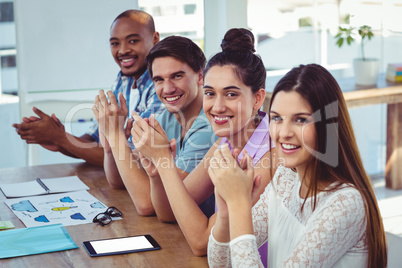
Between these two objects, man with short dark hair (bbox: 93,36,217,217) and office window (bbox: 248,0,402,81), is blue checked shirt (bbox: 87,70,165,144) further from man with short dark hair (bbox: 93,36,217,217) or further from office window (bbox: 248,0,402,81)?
office window (bbox: 248,0,402,81)

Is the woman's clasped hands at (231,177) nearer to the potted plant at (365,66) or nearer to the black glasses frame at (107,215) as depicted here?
the black glasses frame at (107,215)

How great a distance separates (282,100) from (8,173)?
1.48 metres

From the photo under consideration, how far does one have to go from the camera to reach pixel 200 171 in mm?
1837

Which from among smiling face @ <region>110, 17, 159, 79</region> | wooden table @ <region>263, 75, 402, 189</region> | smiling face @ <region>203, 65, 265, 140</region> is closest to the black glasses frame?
smiling face @ <region>203, 65, 265, 140</region>

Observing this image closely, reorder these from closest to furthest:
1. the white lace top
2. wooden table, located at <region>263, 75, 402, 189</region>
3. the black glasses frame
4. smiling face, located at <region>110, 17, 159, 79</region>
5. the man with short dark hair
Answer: the white lace top → the black glasses frame → the man with short dark hair → smiling face, located at <region>110, 17, 159, 79</region> → wooden table, located at <region>263, 75, 402, 189</region>

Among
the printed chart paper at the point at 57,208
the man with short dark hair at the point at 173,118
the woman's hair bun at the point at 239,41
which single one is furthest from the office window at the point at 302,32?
the printed chart paper at the point at 57,208

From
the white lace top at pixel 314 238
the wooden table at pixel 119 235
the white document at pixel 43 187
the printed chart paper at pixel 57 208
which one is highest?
the white lace top at pixel 314 238

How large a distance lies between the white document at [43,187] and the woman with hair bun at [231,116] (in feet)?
1.66

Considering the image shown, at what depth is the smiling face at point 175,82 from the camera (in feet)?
6.77

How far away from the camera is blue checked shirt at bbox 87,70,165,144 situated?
2393 millimetres

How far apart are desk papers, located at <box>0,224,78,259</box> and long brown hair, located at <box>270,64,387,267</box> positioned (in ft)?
2.41

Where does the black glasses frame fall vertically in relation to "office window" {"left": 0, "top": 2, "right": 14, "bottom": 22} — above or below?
below

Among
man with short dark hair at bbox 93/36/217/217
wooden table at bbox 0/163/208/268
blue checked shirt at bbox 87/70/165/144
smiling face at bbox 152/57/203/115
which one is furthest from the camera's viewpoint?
blue checked shirt at bbox 87/70/165/144

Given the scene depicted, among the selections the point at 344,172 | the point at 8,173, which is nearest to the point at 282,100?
the point at 344,172
